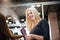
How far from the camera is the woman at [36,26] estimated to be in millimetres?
1135

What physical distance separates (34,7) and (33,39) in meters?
0.26

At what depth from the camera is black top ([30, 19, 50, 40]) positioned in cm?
113

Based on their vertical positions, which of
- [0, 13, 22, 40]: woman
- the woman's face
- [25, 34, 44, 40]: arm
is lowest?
[25, 34, 44, 40]: arm

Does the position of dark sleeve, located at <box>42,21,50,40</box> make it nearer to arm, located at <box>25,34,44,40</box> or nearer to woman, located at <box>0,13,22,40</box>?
arm, located at <box>25,34,44,40</box>

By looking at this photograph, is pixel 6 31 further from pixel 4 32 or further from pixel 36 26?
pixel 36 26

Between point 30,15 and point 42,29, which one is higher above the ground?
point 30,15

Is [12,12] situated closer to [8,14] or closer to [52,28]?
[8,14]

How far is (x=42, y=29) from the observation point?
1140 mm

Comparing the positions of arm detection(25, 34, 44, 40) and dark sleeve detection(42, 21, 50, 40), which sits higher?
dark sleeve detection(42, 21, 50, 40)

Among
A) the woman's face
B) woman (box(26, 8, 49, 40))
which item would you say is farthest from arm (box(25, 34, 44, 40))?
the woman's face

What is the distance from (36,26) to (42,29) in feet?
0.18

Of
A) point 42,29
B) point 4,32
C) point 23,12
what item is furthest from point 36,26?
point 4,32

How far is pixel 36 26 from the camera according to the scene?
1156mm

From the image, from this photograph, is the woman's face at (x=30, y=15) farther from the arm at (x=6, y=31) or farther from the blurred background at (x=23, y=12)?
the arm at (x=6, y=31)
